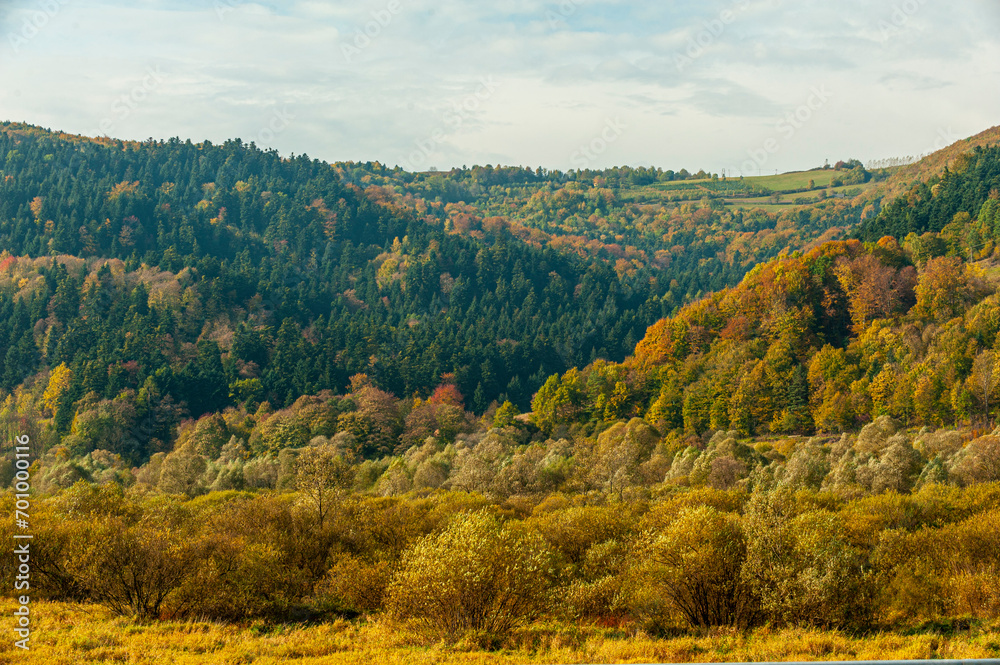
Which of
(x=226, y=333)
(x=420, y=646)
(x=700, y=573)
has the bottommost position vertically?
(x=420, y=646)

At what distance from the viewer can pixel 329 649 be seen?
32.6 metres

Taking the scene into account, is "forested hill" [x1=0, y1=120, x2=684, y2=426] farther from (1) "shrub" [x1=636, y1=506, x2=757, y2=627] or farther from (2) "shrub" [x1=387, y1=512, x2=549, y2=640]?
(2) "shrub" [x1=387, y1=512, x2=549, y2=640]

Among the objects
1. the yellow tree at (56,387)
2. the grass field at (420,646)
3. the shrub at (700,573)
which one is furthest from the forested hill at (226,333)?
the shrub at (700,573)

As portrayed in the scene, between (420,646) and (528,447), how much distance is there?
59.1 metres

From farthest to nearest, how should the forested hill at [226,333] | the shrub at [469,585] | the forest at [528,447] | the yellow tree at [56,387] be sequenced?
1. the forested hill at [226,333]
2. the yellow tree at [56,387]
3. the forest at [528,447]
4. the shrub at [469,585]

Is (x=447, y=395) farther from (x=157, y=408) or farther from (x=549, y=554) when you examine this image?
(x=549, y=554)

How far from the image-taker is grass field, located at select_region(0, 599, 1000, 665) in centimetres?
3000

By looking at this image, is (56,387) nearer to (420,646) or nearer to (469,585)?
(420,646)

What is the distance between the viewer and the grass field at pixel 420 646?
3000cm

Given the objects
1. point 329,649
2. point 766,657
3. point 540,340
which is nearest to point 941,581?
point 766,657

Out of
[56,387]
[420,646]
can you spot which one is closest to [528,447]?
[420,646]

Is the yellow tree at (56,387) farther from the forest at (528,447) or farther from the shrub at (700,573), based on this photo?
the shrub at (700,573)

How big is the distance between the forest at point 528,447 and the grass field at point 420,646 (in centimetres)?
49

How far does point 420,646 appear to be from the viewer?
108ft
